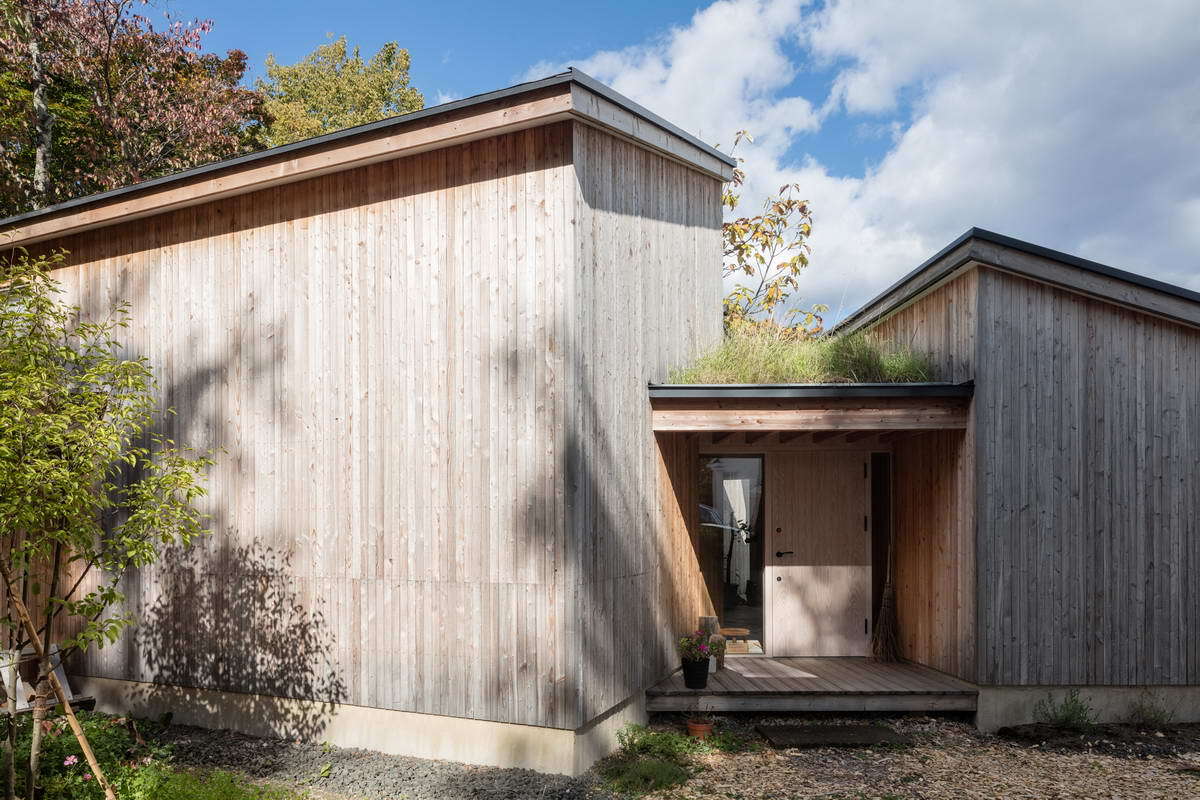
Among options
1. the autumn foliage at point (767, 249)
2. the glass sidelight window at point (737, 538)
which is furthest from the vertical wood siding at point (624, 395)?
the autumn foliage at point (767, 249)

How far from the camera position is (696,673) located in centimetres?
679

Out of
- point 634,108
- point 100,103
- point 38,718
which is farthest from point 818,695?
point 100,103

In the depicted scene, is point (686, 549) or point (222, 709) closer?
point (222, 709)

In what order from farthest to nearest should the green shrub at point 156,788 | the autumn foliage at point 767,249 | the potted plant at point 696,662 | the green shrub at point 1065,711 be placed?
the autumn foliage at point 767,249 → the potted plant at point 696,662 → the green shrub at point 1065,711 → the green shrub at point 156,788

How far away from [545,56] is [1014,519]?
18.4m

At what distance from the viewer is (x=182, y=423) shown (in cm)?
710

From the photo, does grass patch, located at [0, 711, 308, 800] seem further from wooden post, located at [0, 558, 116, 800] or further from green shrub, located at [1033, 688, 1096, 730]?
green shrub, located at [1033, 688, 1096, 730]

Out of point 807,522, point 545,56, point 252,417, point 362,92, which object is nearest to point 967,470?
point 807,522

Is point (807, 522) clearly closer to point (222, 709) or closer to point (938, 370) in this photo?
point (938, 370)

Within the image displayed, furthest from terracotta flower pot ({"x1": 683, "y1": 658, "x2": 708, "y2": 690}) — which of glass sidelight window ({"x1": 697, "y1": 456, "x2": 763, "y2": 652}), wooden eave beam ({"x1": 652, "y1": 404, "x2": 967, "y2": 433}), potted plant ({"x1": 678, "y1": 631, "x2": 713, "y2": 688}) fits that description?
wooden eave beam ({"x1": 652, "y1": 404, "x2": 967, "y2": 433})

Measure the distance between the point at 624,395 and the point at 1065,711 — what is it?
448cm

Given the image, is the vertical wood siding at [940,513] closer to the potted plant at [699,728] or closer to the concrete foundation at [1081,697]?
the concrete foundation at [1081,697]

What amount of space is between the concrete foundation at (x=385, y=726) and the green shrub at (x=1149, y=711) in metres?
4.06

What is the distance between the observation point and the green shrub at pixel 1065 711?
649 centimetres
